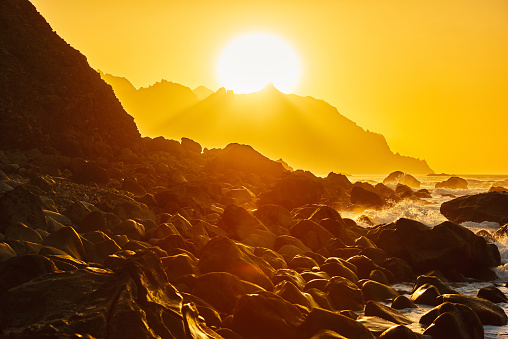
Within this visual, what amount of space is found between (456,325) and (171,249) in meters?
6.37

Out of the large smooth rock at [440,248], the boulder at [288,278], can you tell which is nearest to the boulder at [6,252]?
the boulder at [288,278]

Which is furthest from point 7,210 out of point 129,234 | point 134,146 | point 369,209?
point 369,209

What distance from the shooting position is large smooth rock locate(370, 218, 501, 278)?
14.0 meters

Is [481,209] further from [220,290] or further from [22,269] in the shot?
[22,269]

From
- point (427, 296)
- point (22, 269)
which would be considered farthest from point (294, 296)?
point (22, 269)

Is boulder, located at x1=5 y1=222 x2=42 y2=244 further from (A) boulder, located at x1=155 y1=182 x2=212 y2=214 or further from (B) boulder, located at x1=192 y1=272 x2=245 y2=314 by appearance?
(A) boulder, located at x1=155 y1=182 x2=212 y2=214

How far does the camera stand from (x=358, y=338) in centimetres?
662

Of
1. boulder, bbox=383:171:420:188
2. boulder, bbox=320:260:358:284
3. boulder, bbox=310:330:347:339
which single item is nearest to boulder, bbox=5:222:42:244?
boulder, bbox=310:330:347:339

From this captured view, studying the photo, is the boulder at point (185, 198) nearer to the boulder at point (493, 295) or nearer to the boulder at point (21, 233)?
the boulder at point (21, 233)

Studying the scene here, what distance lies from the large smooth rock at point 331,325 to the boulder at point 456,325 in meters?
1.28

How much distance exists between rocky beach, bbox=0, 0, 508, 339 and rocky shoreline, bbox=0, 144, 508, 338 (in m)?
0.03

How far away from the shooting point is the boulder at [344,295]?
9.24m

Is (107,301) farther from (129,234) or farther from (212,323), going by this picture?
(129,234)

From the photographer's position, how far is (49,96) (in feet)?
90.4
